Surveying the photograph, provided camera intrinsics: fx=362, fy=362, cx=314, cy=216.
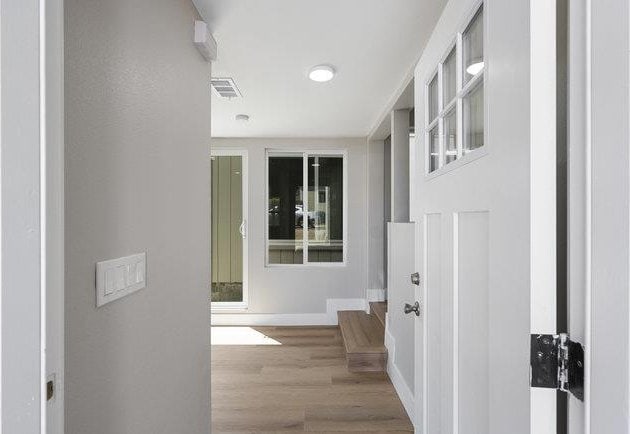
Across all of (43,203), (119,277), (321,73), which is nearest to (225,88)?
(321,73)

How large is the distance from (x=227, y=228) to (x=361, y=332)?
2107 mm

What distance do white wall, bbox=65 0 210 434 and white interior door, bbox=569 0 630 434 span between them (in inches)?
40.2

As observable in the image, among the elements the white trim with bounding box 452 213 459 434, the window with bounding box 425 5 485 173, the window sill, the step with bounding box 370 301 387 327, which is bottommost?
the step with bounding box 370 301 387 327

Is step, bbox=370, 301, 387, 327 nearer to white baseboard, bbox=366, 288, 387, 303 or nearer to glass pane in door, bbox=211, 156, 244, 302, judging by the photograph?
white baseboard, bbox=366, 288, 387, 303

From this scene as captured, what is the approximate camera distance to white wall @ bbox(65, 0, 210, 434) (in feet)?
2.86

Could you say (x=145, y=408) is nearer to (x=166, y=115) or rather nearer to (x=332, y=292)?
(x=166, y=115)

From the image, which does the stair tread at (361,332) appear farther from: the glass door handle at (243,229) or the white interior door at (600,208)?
the white interior door at (600,208)

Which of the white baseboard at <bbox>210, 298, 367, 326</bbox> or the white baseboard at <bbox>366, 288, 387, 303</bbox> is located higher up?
the white baseboard at <bbox>366, 288, 387, 303</bbox>

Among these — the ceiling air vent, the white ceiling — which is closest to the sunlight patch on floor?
the white ceiling

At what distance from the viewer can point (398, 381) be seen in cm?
A: 265

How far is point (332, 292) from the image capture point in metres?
4.41

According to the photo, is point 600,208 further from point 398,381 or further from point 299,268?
point 299,268

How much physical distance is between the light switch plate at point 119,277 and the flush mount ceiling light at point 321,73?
167 centimetres

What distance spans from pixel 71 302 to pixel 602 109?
111 centimetres
